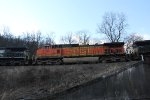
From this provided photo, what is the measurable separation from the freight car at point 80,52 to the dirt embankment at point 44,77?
3588mm

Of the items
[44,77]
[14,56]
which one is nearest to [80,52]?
[44,77]

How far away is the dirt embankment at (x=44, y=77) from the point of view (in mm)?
33562

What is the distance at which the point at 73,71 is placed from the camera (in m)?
38.0

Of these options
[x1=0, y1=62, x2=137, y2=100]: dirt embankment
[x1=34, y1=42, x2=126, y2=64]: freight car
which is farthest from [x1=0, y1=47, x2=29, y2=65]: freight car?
[x1=0, y1=62, x2=137, y2=100]: dirt embankment

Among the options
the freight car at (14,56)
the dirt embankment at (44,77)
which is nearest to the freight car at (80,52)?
the freight car at (14,56)

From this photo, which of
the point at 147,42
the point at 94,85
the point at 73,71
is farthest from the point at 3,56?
the point at 147,42

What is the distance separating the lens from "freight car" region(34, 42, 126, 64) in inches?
1642

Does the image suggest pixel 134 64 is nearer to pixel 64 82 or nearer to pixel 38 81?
pixel 64 82

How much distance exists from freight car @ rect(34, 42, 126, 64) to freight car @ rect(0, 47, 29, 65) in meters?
2.08

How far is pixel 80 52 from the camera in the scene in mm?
43406

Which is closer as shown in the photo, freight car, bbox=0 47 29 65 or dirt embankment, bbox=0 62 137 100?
dirt embankment, bbox=0 62 137 100

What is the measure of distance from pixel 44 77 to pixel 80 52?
7528 mm

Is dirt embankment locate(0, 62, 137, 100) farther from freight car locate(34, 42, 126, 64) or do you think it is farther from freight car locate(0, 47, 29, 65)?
freight car locate(34, 42, 126, 64)

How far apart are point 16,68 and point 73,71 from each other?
8.21 m
